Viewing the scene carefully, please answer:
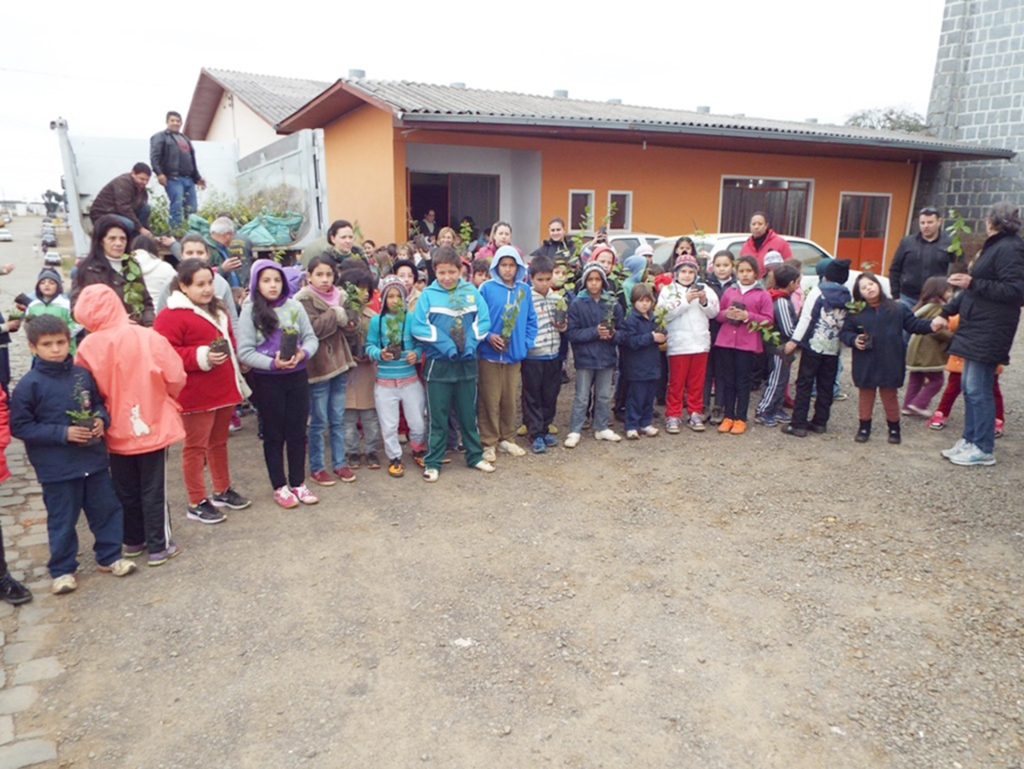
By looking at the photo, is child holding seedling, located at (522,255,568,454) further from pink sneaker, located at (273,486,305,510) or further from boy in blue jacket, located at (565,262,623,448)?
pink sneaker, located at (273,486,305,510)

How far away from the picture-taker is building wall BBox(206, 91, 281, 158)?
16.9m

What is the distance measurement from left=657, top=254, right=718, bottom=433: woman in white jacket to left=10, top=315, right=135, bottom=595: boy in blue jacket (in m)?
4.57

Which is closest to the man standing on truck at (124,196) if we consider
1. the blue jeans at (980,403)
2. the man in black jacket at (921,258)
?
the blue jeans at (980,403)

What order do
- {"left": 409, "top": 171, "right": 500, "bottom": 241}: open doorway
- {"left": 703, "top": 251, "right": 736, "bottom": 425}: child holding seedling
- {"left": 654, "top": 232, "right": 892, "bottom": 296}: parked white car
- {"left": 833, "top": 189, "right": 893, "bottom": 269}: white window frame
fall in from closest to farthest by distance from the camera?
{"left": 703, "top": 251, "right": 736, "bottom": 425}: child holding seedling < {"left": 654, "top": 232, "right": 892, "bottom": 296}: parked white car < {"left": 409, "top": 171, "right": 500, "bottom": 241}: open doorway < {"left": 833, "top": 189, "right": 893, "bottom": 269}: white window frame

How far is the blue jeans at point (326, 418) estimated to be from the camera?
5262mm

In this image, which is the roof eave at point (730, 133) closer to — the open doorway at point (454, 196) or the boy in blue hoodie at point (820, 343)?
the open doorway at point (454, 196)

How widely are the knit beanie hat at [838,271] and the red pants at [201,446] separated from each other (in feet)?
17.0

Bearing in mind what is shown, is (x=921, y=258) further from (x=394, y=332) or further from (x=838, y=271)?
(x=394, y=332)

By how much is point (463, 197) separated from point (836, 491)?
9.71 m

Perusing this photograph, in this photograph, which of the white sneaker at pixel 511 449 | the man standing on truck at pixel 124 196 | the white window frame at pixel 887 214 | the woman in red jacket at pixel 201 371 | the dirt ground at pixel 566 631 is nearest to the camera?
the dirt ground at pixel 566 631

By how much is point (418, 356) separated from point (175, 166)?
5.54 meters

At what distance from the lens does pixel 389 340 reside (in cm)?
529

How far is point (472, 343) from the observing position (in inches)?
212

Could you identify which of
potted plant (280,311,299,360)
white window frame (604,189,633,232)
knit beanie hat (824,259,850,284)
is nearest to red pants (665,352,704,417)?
knit beanie hat (824,259,850,284)
